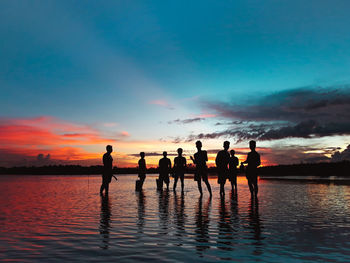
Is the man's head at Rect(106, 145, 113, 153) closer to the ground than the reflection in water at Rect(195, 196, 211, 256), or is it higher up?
higher up

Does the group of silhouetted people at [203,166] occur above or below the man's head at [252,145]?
below

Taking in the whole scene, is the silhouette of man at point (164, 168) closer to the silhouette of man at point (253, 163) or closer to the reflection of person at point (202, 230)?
the silhouette of man at point (253, 163)

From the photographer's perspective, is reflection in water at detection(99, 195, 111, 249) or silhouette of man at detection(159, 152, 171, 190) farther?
silhouette of man at detection(159, 152, 171, 190)

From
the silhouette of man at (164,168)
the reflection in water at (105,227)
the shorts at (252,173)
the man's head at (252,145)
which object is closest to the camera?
the reflection in water at (105,227)

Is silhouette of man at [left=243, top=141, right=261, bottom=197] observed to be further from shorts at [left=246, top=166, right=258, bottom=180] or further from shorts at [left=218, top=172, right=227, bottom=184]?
shorts at [left=218, top=172, right=227, bottom=184]

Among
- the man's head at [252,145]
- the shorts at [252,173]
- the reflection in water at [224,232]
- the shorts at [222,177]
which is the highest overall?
the man's head at [252,145]

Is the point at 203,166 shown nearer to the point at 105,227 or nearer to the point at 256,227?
the point at 256,227

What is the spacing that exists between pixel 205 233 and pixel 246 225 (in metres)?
1.45

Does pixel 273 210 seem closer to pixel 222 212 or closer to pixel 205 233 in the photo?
pixel 222 212

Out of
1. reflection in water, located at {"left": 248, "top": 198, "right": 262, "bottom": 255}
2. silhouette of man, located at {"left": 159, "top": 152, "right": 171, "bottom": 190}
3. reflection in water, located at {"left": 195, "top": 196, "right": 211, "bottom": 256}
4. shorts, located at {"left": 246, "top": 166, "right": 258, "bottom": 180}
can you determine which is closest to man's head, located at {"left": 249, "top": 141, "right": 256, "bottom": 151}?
shorts, located at {"left": 246, "top": 166, "right": 258, "bottom": 180}

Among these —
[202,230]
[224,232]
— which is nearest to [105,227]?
[202,230]

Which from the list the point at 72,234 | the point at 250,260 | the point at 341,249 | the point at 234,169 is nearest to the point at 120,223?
the point at 72,234

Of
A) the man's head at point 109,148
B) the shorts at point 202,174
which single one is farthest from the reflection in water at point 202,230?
the man's head at point 109,148

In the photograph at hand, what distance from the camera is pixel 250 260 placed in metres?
4.84
